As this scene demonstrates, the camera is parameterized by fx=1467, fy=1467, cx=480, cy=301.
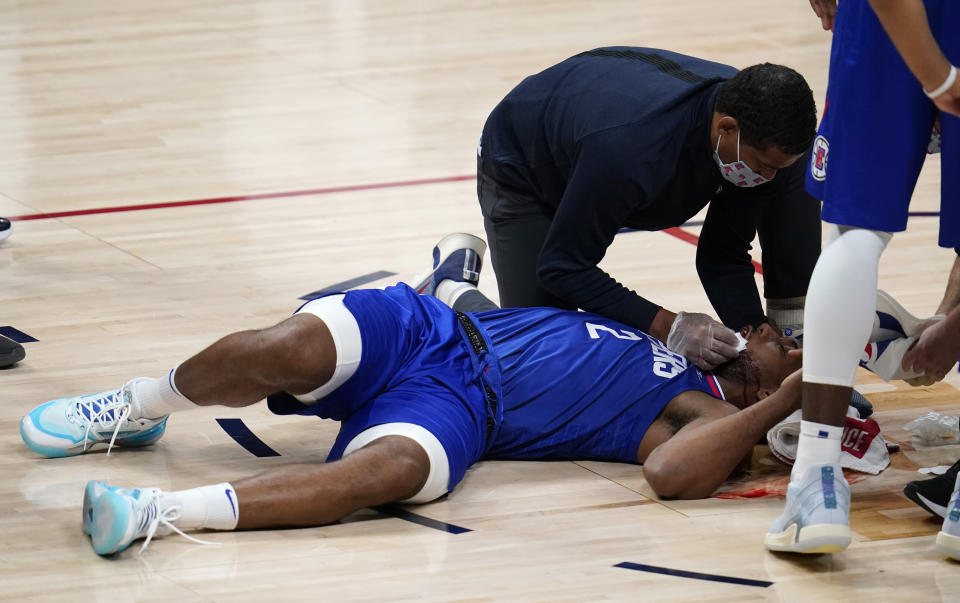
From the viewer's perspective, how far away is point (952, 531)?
297 centimetres

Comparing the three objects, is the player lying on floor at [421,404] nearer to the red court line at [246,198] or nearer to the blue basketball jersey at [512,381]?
the blue basketball jersey at [512,381]

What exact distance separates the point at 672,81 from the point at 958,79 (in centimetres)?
104

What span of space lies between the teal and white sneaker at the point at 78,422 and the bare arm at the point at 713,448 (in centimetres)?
120

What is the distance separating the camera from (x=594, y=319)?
3619 millimetres

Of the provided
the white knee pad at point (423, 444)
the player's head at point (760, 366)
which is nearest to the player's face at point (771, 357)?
the player's head at point (760, 366)

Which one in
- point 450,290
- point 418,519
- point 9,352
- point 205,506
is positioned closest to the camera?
point 205,506

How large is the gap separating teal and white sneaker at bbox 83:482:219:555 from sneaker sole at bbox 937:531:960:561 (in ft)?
4.90

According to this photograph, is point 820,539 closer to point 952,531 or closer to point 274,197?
point 952,531

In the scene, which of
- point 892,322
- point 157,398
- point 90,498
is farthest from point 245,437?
point 892,322

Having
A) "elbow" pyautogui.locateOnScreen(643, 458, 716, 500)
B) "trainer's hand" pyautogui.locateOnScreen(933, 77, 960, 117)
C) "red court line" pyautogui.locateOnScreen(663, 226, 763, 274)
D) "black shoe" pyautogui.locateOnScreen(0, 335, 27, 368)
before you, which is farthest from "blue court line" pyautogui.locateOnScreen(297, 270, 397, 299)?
"trainer's hand" pyautogui.locateOnScreen(933, 77, 960, 117)

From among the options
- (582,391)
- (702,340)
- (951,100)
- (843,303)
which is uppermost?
(951,100)

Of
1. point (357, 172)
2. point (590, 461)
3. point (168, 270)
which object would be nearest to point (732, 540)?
point (590, 461)

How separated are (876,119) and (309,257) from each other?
2.70m

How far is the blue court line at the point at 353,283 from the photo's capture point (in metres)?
4.78
